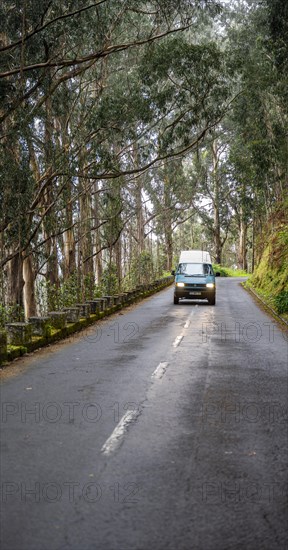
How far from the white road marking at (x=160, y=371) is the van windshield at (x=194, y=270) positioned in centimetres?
1489

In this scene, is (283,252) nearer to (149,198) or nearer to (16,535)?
(149,198)

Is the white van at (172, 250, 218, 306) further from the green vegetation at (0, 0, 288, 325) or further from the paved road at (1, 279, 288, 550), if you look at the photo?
the paved road at (1, 279, 288, 550)

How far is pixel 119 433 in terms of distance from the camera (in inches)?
234

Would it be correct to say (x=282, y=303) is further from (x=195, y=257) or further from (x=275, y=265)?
(x=275, y=265)

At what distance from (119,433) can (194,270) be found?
63.5 feet

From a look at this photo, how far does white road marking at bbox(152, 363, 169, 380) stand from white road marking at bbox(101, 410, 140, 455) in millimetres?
2132

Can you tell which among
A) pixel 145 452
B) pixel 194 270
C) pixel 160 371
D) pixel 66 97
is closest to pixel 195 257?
pixel 194 270

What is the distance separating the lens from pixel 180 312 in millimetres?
20844

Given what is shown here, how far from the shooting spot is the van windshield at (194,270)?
81.4ft

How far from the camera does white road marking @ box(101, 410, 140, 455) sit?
5.45 metres

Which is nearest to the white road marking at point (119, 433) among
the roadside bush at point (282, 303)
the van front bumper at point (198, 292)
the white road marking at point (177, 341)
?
the white road marking at point (177, 341)

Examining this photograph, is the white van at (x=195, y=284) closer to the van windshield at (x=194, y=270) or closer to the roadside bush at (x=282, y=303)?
the van windshield at (x=194, y=270)

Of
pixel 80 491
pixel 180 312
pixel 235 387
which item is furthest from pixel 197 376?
pixel 180 312

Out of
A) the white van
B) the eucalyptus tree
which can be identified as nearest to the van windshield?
the white van
